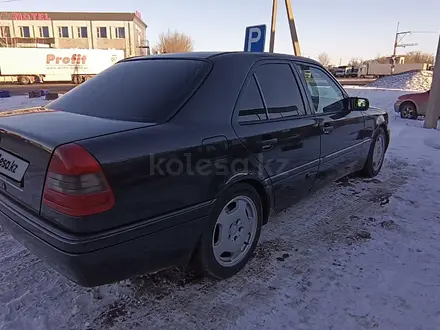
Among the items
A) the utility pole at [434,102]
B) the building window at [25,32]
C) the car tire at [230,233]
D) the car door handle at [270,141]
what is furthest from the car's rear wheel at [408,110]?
the building window at [25,32]

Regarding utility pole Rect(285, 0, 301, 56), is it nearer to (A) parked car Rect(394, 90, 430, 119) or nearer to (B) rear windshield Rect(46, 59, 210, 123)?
(A) parked car Rect(394, 90, 430, 119)

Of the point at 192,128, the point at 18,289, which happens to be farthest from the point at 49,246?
the point at 192,128

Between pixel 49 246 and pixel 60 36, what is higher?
pixel 60 36

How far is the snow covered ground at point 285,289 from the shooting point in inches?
86.2

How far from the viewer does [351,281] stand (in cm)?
260

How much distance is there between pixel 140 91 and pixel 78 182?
0.99 meters

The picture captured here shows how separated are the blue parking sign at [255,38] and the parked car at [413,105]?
7.49 meters

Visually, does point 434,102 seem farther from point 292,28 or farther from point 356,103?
point 292,28

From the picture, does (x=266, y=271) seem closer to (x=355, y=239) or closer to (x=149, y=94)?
(x=355, y=239)

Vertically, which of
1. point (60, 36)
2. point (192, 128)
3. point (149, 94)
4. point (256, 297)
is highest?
point (60, 36)

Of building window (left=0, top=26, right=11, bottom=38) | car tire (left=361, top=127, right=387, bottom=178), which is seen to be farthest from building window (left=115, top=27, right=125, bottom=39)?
car tire (left=361, top=127, right=387, bottom=178)

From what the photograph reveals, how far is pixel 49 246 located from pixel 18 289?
89 cm

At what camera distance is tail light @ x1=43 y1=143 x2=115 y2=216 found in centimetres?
172

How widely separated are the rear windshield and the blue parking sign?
14.3ft
